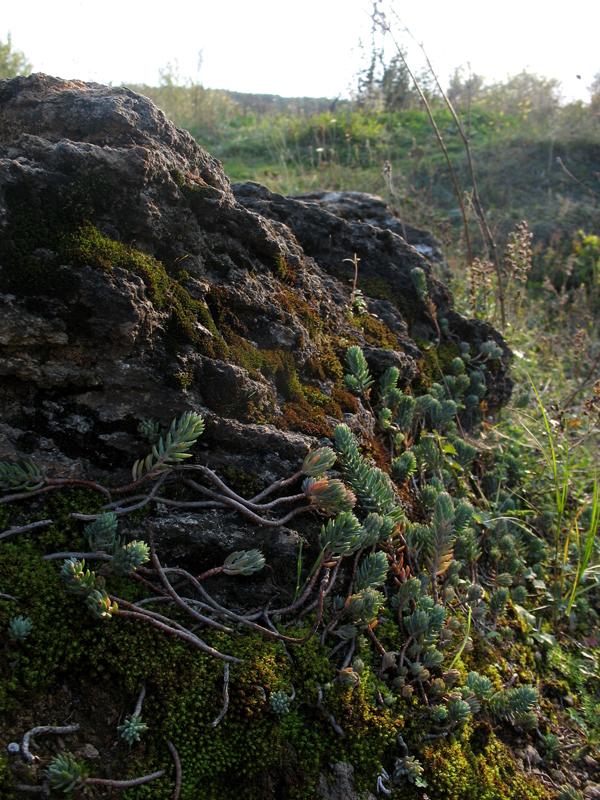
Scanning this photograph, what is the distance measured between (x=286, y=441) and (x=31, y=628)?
41.8 inches

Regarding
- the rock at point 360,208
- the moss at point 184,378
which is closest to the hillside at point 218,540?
the moss at point 184,378

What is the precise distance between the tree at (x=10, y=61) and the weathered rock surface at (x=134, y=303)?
7.77 metres

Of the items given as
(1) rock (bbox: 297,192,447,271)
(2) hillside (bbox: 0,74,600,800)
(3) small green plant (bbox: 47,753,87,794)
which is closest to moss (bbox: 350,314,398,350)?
(2) hillside (bbox: 0,74,600,800)

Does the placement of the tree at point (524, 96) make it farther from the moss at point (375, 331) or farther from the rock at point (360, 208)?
the moss at point (375, 331)

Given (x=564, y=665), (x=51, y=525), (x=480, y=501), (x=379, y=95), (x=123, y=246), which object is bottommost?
(x=564, y=665)

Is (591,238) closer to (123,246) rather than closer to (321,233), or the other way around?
(321,233)

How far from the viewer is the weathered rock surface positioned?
83.0 inches

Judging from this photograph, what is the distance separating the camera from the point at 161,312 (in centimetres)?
232

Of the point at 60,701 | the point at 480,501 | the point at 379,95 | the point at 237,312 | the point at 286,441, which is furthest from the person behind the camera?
the point at 379,95

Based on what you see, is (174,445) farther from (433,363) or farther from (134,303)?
(433,363)

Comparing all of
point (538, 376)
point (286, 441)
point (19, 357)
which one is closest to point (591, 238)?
point (538, 376)

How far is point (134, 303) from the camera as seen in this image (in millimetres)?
2176

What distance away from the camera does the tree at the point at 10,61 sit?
9055 mm

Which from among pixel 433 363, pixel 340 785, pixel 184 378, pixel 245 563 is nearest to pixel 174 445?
pixel 184 378
